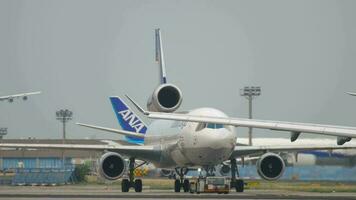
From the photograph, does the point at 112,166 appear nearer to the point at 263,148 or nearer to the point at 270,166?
the point at 263,148

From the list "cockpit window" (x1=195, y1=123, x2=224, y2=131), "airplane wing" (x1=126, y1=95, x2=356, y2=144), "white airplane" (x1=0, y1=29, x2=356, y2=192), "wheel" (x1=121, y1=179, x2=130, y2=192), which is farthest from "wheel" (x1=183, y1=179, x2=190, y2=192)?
"airplane wing" (x1=126, y1=95, x2=356, y2=144)

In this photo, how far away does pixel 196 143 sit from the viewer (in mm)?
57438

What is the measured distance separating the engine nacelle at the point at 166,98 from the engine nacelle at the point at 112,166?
4.78m

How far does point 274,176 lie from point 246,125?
1784 centimetres

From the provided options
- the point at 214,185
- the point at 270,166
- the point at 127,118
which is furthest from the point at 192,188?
the point at 127,118

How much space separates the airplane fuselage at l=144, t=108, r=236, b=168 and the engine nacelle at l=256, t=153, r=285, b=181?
11.4 feet

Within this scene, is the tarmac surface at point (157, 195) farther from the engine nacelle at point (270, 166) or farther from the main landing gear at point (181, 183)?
the main landing gear at point (181, 183)

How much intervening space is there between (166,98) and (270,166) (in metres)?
8.26

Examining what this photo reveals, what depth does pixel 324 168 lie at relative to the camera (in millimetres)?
92625

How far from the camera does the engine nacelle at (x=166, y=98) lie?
64188mm

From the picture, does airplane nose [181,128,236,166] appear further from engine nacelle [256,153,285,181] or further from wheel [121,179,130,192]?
wheel [121,179,130,192]

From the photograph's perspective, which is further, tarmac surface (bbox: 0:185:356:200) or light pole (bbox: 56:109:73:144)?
light pole (bbox: 56:109:73:144)

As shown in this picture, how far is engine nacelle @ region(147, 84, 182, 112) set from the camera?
64188 millimetres

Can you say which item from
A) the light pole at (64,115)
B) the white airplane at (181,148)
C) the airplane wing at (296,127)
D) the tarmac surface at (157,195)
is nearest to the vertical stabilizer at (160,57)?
the white airplane at (181,148)
